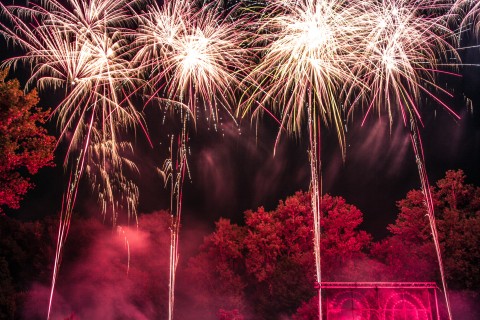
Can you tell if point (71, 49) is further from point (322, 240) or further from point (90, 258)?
point (322, 240)

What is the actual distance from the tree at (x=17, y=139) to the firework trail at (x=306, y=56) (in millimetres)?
4872

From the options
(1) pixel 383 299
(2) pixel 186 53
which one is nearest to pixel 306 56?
(2) pixel 186 53

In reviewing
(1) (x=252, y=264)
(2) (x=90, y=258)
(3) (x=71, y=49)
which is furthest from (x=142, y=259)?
(3) (x=71, y=49)

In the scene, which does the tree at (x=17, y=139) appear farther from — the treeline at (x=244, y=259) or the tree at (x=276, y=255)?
the tree at (x=276, y=255)

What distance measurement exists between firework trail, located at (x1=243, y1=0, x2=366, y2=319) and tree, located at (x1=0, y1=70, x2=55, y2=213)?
4872 millimetres

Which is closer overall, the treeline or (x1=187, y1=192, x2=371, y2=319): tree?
the treeline

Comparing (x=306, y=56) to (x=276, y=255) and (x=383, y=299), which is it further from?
(x=276, y=255)

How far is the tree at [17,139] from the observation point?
10.3 metres

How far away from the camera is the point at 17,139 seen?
10.7m

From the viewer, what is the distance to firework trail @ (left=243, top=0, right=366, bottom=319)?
9.86 m

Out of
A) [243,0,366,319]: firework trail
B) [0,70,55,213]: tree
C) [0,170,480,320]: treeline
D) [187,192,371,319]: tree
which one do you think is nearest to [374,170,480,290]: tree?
[0,170,480,320]: treeline

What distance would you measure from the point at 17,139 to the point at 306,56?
6731 mm

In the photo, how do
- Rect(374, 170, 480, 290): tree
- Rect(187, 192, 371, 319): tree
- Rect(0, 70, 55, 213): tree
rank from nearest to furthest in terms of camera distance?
Rect(0, 70, 55, 213): tree → Rect(374, 170, 480, 290): tree → Rect(187, 192, 371, 319): tree

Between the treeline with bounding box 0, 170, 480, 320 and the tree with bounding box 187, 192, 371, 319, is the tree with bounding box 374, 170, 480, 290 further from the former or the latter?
the tree with bounding box 187, 192, 371, 319
